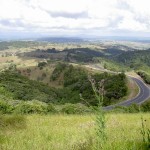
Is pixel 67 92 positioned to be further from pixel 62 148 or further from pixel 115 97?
pixel 62 148

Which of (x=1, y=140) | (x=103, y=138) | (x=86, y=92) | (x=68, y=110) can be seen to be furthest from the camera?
(x=86, y=92)

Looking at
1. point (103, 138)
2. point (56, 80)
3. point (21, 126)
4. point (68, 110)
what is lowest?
point (56, 80)

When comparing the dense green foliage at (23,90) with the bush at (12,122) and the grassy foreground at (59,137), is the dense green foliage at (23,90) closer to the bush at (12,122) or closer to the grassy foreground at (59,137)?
the bush at (12,122)

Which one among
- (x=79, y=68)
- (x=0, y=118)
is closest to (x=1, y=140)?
(x=0, y=118)

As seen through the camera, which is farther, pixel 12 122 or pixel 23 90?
pixel 23 90

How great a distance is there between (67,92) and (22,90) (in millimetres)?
39032

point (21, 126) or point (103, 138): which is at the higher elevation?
point (103, 138)

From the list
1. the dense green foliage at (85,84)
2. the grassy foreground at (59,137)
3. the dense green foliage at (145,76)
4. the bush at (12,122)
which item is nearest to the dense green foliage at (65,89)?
the dense green foliage at (85,84)

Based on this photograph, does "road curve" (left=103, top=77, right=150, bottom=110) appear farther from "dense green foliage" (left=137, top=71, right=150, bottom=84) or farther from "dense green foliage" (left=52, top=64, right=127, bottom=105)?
"dense green foliage" (left=52, top=64, right=127, bottom=105)

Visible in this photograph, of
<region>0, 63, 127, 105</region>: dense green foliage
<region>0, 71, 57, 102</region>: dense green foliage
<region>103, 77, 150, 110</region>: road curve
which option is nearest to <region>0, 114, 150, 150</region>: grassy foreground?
<region>0, 63, 127, 105</region>: dense green foliage

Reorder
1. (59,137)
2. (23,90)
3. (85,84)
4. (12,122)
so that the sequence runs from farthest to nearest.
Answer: (85,84) < (23,90) < (12,122) < (59,137)

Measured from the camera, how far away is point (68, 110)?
93.7ft

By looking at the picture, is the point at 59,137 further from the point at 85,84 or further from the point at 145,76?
the point at 145,76

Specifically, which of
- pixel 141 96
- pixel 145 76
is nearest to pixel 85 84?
pixel 145 76
